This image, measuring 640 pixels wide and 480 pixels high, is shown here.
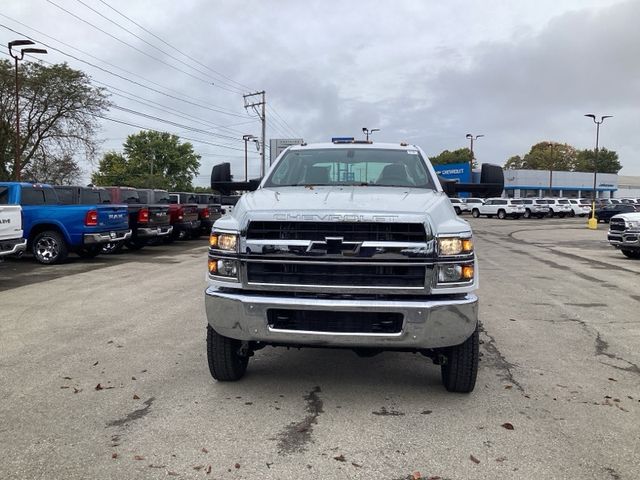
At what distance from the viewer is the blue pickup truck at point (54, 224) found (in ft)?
42.3

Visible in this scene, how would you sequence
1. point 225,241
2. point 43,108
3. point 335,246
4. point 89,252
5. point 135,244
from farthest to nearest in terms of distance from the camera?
1. point 43,108
2. point 135,244
3. point 89,252
4. point 225,241
5. point 335,246

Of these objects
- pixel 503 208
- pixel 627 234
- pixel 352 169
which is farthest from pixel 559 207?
pixel 352 169

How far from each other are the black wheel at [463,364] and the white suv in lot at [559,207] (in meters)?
52.9

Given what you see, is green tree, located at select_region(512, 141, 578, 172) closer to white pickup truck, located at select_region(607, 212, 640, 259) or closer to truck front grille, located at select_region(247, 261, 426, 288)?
white pickup truck, located at select_region(607, 212, 640, 259)

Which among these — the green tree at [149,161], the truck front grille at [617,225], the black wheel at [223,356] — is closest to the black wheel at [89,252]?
the black wheel at [223,356]

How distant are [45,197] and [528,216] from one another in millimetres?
46278

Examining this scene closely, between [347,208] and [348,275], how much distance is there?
495mm

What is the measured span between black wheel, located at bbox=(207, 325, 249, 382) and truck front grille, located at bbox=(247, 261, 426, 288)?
77 centimetres

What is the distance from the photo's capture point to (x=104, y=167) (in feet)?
297

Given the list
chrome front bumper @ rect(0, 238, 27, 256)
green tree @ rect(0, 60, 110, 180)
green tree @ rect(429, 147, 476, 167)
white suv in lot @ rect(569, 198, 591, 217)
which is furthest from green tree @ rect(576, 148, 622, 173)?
chrome front bumper @ rect(0, 238, 27, 256)

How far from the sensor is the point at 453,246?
3936mm

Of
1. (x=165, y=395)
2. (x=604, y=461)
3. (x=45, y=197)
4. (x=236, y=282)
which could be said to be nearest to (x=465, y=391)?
(x=604, y=461)

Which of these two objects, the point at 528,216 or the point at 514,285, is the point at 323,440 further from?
the point at 528,216

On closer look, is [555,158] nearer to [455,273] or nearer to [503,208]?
[503,208]
